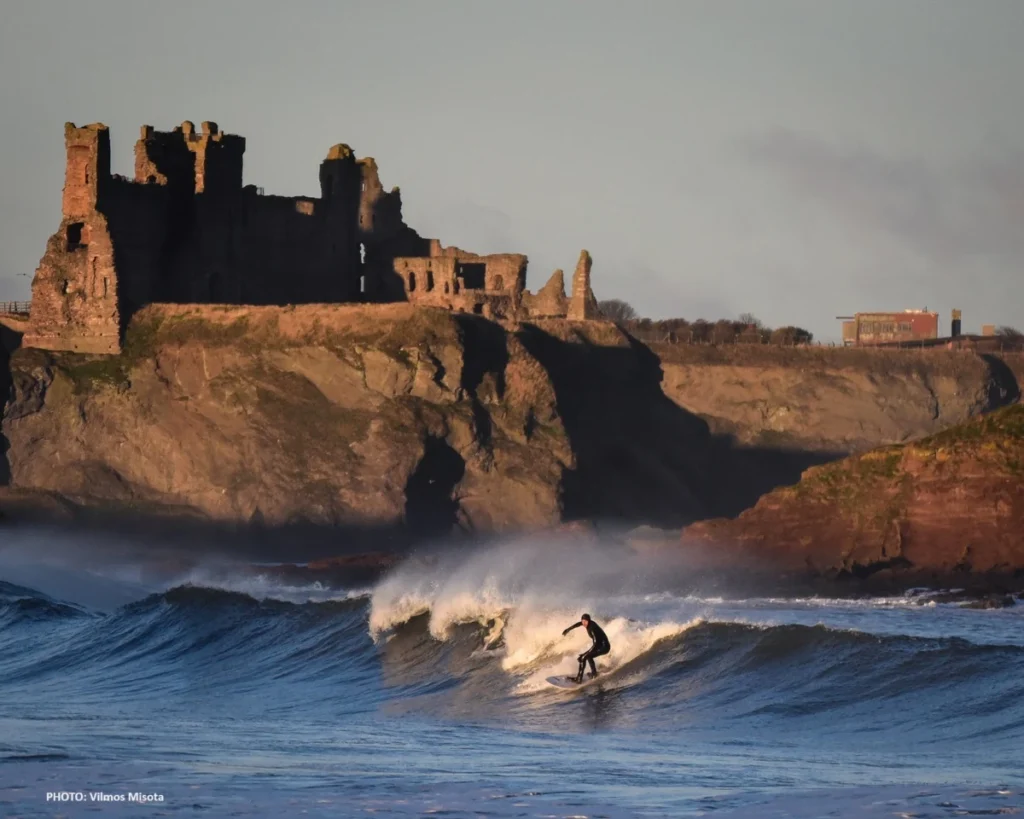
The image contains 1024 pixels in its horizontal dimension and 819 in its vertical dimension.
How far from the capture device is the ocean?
20.6 m

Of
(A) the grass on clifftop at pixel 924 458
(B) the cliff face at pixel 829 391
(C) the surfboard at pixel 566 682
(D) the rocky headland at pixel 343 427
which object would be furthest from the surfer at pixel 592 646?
(B) the cliff face at pixel 829 391

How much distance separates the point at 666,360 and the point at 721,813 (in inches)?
2484

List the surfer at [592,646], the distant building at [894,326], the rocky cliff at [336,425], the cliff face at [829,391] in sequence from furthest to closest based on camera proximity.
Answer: the distant building at [894,326], the cliff face at [829,391], the rocky cliff at [336,425], the surfer at [592,646]

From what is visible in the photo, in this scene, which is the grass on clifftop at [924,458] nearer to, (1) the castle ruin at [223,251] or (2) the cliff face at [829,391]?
(1) the castle ruin at [223,251]

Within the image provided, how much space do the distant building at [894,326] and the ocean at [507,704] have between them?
65482 millimetres

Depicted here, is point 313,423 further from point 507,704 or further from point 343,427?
point 507,704

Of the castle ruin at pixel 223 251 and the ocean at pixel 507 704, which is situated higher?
the castle ruin at pixel 223 251

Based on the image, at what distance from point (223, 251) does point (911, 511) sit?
36.3m

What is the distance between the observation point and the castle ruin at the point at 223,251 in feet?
226

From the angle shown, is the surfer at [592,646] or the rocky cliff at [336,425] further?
the rocky cliff at [336,425]

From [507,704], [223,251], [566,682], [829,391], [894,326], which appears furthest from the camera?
[894,326]

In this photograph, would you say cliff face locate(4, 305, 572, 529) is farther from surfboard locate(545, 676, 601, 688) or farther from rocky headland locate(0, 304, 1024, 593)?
surfboard locate(545, 676, 601, 688)

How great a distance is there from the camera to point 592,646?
101ft

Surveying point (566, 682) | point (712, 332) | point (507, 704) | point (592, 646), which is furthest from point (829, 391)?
point (507, 704)
